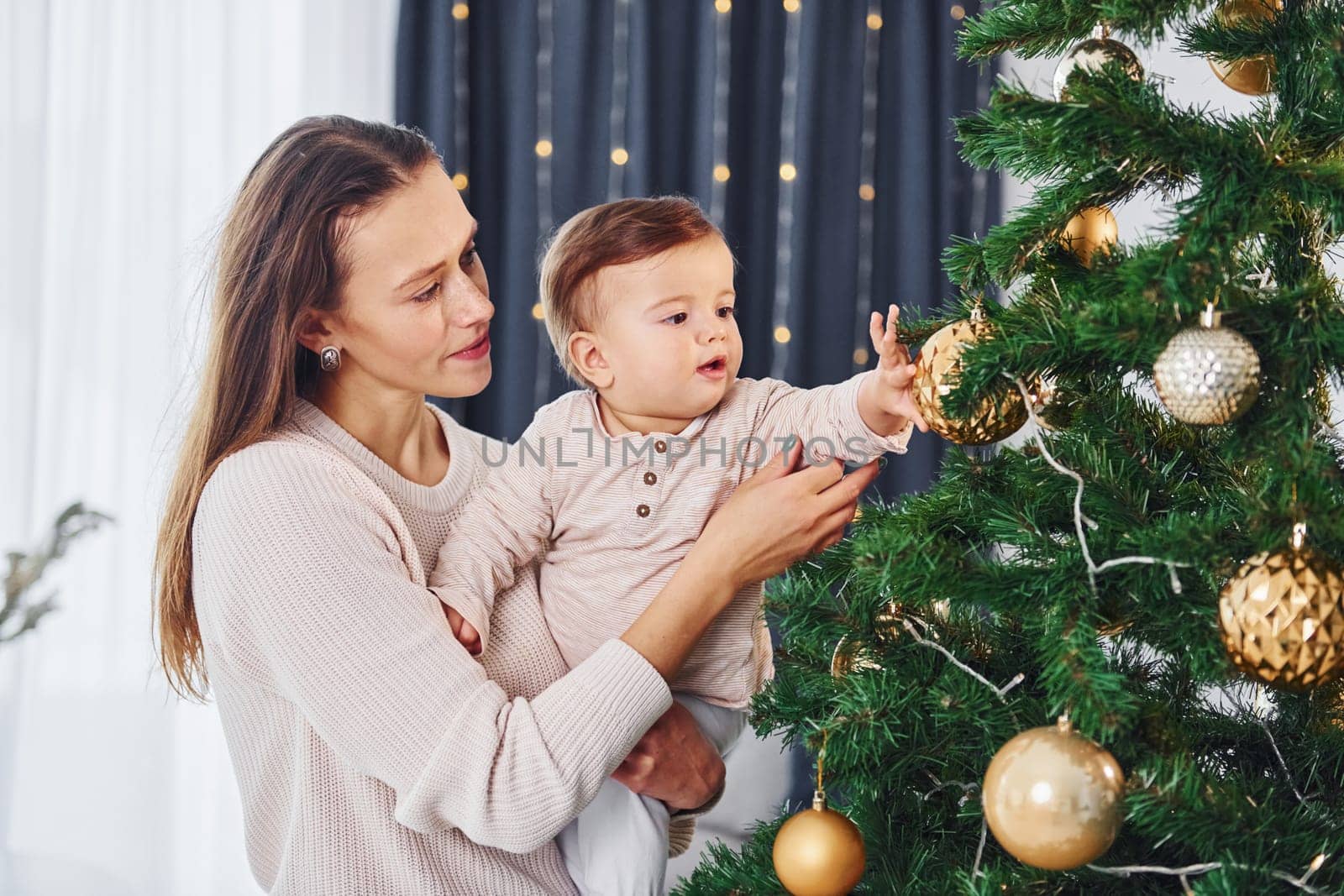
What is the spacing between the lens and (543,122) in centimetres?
288

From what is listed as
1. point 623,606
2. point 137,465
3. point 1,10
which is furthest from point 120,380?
point 623,606

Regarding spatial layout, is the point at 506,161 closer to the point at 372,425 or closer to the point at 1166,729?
the point at 372,425

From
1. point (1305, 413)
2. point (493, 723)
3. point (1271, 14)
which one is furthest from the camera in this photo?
point (493, 723)

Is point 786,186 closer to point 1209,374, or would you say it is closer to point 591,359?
point 591,359

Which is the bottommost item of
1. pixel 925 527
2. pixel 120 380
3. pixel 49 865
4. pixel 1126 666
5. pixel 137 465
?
pixel 49 865

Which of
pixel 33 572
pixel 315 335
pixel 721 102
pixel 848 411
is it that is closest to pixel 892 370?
pixel 848 411

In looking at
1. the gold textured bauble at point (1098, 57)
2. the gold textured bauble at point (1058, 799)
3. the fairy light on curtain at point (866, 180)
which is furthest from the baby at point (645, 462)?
the fairy light on curtain at point (866, 180)

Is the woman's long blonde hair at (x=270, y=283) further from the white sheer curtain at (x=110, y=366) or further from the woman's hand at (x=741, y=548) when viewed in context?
the white sheer curtain at (x=110, y=366)

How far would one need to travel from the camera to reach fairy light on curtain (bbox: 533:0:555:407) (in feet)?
9.39

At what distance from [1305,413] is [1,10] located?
2.73 m

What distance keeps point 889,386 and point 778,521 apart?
20cm

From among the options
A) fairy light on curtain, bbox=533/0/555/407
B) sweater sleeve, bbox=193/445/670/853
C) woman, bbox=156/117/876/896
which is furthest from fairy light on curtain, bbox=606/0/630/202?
sweater sleeve, bbox=193/445/670/853

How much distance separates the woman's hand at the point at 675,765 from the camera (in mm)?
1292

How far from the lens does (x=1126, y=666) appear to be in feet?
3.30
